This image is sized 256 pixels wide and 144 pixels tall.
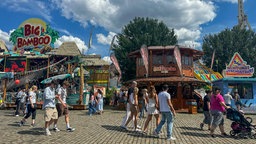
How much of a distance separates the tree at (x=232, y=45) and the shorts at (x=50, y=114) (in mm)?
31288

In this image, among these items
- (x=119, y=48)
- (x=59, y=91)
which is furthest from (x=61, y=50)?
(x=59, y=91)

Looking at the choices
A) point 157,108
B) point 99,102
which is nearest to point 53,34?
point 99,102

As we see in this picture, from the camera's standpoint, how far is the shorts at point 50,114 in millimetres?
8141

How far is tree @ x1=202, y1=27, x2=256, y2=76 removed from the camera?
35531 mm

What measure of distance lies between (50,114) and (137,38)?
2314 cm

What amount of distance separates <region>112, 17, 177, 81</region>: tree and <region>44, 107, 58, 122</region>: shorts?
2192 cm

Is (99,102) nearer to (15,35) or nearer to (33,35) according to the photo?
(33,35)

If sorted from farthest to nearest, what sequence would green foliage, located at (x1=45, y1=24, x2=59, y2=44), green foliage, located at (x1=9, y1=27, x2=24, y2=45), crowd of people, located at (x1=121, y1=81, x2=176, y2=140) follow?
green foliage, located at (x1=9, y1=27, x2=24, y2=45), green foliage, located at (x1=45, y1=24, x2=59, y2=44), crowd of people, located at (x1=121, y1=81, x2=176, y2=140)

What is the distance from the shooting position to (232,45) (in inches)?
1451

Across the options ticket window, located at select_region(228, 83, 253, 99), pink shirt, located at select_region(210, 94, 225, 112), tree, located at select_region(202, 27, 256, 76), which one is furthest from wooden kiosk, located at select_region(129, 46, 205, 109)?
tree, located at select_region(202, 27, 256, 76)

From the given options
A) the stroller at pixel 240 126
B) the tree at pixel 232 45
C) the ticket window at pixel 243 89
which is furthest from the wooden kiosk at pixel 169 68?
the tree at pixel 232 45

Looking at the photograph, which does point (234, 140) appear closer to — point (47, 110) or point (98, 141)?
point (98, 141)

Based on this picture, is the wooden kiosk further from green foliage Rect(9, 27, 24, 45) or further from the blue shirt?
green foliage Rect(9, 27, 24, 45)

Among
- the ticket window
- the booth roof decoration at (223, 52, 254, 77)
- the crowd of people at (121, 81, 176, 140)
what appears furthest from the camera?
the booth roof decoration at (223, 52, 254, 77)
